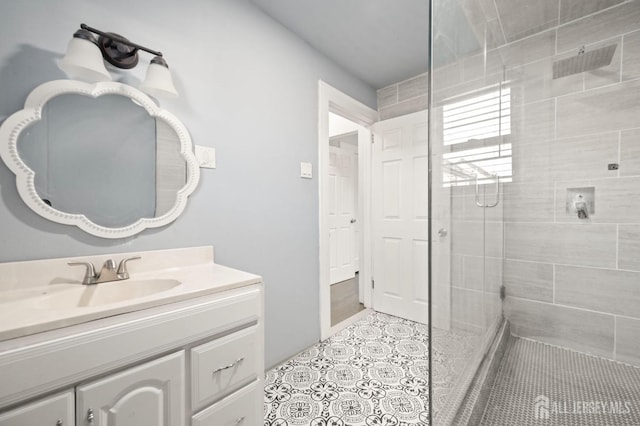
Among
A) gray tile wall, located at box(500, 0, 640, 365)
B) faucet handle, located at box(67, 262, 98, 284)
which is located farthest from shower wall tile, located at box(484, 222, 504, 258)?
faucet handle, located at box(67, 262, 98, 284)

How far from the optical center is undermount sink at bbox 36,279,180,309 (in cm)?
94

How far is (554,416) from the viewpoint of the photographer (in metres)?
1.26

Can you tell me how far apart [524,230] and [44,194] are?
9.17ft

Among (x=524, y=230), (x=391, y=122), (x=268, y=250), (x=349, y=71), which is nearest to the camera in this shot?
(x=268, y=250)

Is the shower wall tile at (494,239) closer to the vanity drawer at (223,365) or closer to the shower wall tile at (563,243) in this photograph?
the shower wall tile at (563,243)

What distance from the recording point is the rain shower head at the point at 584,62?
1602 mm

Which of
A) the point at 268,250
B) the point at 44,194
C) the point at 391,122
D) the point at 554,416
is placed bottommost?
the point at 554,416

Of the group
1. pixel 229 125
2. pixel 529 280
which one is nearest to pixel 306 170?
pixel 229 125

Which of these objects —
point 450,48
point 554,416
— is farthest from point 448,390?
point 450,48

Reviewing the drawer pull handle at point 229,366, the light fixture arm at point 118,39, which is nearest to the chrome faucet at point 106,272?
the drawer pull handle at point 229,366

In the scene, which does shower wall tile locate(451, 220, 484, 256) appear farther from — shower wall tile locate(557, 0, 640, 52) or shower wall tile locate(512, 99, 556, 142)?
shower wall tile locate(557, 0, 640, 52)

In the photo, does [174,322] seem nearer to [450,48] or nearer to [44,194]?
[44,194]

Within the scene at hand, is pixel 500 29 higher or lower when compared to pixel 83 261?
higher

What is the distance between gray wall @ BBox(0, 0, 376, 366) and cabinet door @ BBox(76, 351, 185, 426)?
591 millimetres
